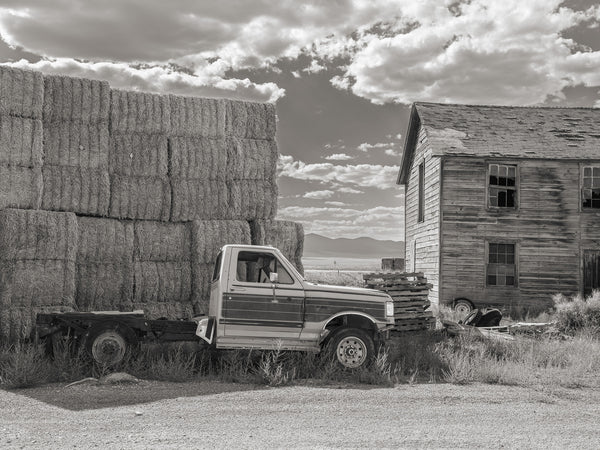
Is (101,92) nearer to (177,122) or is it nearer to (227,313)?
(177,122)

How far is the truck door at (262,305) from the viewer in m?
10.4

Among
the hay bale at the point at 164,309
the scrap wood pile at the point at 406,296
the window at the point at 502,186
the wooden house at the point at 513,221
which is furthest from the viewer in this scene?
the window at the point at 502,186

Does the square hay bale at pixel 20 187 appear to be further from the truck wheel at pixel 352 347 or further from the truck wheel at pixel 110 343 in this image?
the truck wheel at pixel 352 347

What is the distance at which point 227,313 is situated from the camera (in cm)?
1037

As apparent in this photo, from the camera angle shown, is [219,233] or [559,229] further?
[559,229]

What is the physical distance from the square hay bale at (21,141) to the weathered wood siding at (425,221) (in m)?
14.2

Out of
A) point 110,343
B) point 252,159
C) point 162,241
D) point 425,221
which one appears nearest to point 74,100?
point 162,241

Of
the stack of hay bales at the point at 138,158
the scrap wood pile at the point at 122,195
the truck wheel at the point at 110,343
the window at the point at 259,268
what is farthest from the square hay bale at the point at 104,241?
the window at the point at 259,268

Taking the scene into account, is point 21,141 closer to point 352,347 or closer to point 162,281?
point 162,281

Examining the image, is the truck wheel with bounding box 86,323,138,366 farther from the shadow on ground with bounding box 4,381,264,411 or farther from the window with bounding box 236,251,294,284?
the window with bounding box 236,251,294,284

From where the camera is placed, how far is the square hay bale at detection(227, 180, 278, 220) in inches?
558

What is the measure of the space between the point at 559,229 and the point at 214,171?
14.0 m

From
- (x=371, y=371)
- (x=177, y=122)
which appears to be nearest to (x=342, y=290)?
(x=371, y=371)

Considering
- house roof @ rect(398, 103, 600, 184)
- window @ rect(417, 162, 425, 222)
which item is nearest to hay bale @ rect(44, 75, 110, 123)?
house roof @ rect(398, 103, 600, 184)
